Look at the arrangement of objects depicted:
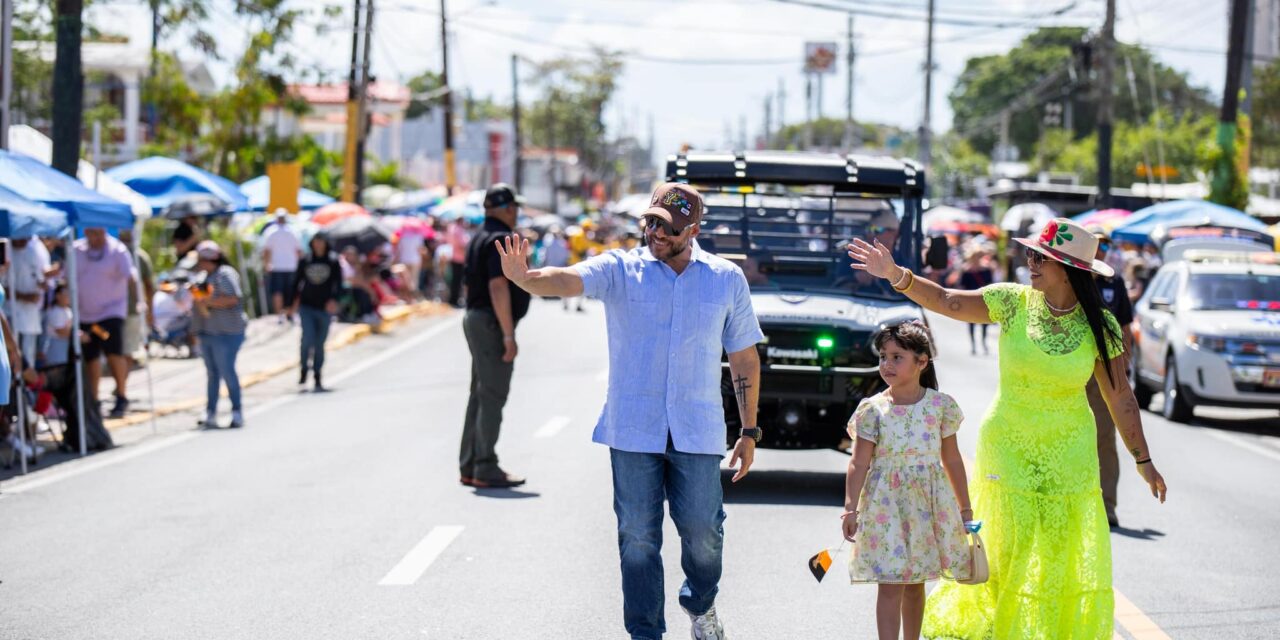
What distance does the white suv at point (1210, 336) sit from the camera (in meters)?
16.8

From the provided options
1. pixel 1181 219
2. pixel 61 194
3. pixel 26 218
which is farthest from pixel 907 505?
pixel 1181 219

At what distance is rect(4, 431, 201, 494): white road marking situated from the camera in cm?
1173

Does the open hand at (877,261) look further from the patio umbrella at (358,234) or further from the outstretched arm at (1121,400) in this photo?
the patio umbrella at (358,234)

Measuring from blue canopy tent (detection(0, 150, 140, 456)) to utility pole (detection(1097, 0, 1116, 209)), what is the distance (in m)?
26.4

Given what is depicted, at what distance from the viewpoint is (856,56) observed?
235 ft

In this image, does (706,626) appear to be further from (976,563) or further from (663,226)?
(663,226)

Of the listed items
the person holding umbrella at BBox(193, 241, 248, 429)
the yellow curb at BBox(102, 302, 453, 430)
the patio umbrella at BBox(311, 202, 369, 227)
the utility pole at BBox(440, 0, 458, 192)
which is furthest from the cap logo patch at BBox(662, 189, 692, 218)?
the utility pole at BBox(440, 0, 458, 192)

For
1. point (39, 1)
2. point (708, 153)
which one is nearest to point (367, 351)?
point (39, 1)

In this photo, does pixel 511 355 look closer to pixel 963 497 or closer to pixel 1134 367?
pixel 963 497

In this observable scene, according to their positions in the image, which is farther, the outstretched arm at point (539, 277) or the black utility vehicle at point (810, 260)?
the black utility vehicle at point (810, 260)

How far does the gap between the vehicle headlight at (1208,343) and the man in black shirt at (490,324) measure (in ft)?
29.3

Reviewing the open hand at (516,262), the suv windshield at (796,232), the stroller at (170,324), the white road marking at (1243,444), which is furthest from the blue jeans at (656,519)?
the stroller at (170,324)

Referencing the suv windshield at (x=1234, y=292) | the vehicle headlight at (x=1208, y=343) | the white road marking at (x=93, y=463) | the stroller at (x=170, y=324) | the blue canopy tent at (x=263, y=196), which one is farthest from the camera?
the blue canopy tent at (x=263, y=196)

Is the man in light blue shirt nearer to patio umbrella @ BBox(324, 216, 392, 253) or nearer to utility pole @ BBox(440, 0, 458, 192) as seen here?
patio umbrella @ BBox(324, 216, 392, 253)
